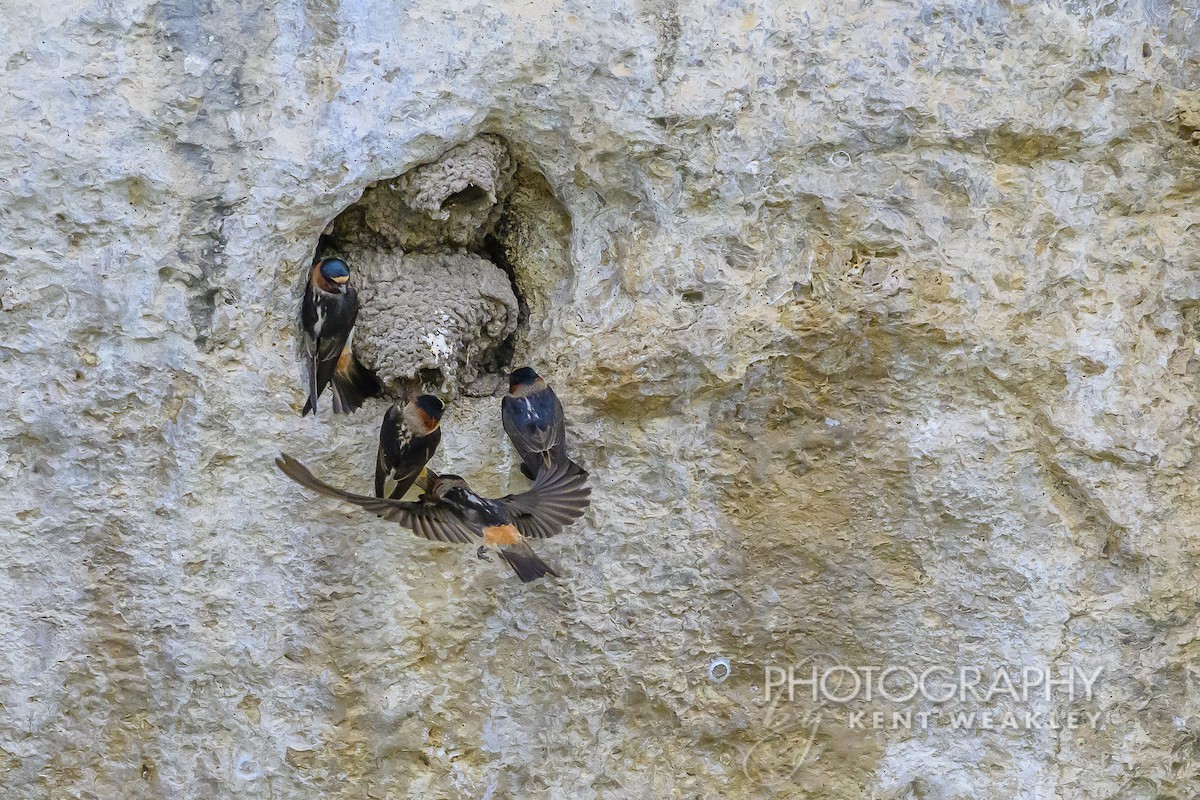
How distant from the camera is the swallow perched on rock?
2.10 meters

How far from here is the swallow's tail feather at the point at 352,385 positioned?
218 centimetres

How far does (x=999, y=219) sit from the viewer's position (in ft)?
7.09

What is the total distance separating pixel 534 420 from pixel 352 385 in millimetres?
389

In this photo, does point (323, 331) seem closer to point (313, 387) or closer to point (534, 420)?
point (313, 387)

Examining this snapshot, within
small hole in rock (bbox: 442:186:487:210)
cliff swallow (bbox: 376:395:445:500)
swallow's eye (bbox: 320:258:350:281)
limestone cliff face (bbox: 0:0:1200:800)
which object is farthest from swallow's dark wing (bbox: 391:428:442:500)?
small hole in rock (bbox: 442:186:487:210)

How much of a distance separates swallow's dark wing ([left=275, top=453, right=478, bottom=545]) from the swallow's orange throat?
0.03 metres

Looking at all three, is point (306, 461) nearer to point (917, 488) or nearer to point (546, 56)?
point (546, 56)

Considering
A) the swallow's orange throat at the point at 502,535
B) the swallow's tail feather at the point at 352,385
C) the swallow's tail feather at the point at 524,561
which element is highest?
the swallow's tail feather at the point at 352,385

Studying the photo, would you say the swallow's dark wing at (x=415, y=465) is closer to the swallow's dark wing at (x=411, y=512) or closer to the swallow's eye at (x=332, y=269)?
the swallow's dark wing at (x=411, y=512)

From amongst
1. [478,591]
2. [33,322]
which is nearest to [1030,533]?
[478,591]

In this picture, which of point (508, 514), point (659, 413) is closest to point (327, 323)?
point (508, 514)

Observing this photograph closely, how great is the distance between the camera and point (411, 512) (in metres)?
2.02

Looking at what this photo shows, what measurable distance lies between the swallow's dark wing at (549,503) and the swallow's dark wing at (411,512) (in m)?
0.10

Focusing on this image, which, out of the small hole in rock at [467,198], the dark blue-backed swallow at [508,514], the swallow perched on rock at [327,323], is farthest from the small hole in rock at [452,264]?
the dark blue-backed swallow at [508,514]
